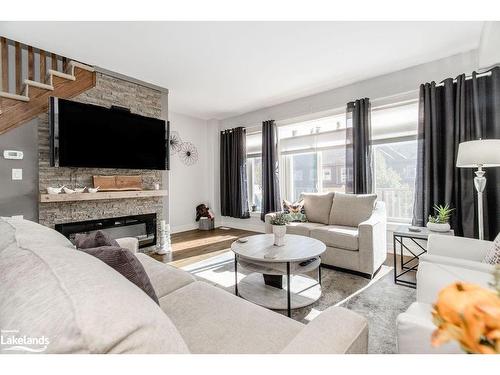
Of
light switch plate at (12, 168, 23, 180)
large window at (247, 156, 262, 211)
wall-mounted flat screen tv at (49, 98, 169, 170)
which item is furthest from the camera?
large window at (247, 156, 262, 211)

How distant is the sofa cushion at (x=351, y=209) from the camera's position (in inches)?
120

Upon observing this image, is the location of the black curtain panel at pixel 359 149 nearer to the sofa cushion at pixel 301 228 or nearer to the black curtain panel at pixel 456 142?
the black curtain panel at pixel 456 142

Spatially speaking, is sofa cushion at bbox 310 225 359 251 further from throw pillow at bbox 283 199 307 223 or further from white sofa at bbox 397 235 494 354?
white sofa at bbox 397 235 494 354

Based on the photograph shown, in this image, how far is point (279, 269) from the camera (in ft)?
6.48

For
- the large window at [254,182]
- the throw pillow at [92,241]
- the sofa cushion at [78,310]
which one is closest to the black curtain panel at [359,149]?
the large window at [254,182]

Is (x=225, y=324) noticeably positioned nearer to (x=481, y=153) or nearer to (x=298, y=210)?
(x=481, y=153)

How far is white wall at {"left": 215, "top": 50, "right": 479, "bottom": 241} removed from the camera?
2.95 meters

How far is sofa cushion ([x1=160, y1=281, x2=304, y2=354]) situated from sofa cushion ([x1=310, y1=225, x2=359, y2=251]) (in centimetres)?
182

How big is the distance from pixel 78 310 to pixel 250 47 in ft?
9.44

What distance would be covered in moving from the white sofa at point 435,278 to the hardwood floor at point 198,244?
2.52 metres

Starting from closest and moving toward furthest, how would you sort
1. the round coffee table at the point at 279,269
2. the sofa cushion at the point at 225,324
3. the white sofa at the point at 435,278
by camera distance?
the white sofa at the point at 435,278, the sofa cushion at the point at 225,324, the round coffee table at the point at 279,269

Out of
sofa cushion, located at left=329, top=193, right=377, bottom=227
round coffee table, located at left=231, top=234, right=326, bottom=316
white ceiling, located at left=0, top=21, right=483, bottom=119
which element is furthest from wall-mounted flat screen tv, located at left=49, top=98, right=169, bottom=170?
sofa cushion, located at left=329, top=193, right=377, bottom=227
